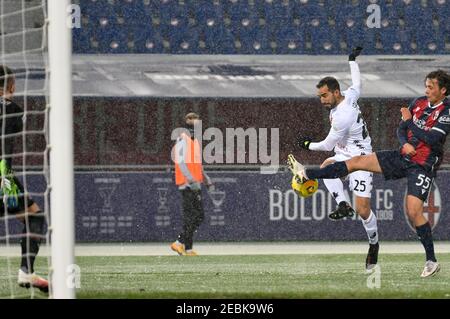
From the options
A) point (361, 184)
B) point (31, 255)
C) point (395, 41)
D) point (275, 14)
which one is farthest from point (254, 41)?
point (31, 255)

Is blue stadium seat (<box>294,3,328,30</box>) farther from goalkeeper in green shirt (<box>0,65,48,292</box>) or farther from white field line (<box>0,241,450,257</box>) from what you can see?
goalkeeper in green shirt (<box>0,65,48,292</box>)

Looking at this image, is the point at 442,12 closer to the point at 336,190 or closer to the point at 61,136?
the point at 336,190

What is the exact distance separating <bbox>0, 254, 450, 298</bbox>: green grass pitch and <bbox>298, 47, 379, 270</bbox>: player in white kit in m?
0.54

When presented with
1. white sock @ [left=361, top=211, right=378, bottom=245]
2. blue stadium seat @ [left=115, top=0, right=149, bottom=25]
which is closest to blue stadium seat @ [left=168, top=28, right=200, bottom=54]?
blue stadium seat @ [left=115, top=0, right=149, bottom=25]

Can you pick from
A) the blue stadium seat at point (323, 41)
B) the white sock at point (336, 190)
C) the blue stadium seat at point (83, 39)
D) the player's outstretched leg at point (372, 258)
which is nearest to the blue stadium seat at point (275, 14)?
the blue stadium seat at point (323, 41)

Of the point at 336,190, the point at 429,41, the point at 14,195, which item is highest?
the point at 429,41

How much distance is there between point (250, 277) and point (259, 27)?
35.0 feet

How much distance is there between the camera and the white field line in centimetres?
1463

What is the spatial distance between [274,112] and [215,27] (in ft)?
10.9

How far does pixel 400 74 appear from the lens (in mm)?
18922

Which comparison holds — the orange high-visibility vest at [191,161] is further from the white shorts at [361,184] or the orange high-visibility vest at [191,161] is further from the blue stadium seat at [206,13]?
the blue stadium seat at [206,13]

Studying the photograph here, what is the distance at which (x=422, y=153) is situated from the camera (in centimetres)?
1032

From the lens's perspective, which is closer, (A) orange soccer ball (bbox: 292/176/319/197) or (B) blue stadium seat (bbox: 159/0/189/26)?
(A) orange soccer ball (bbox: 292/176/319/197)
